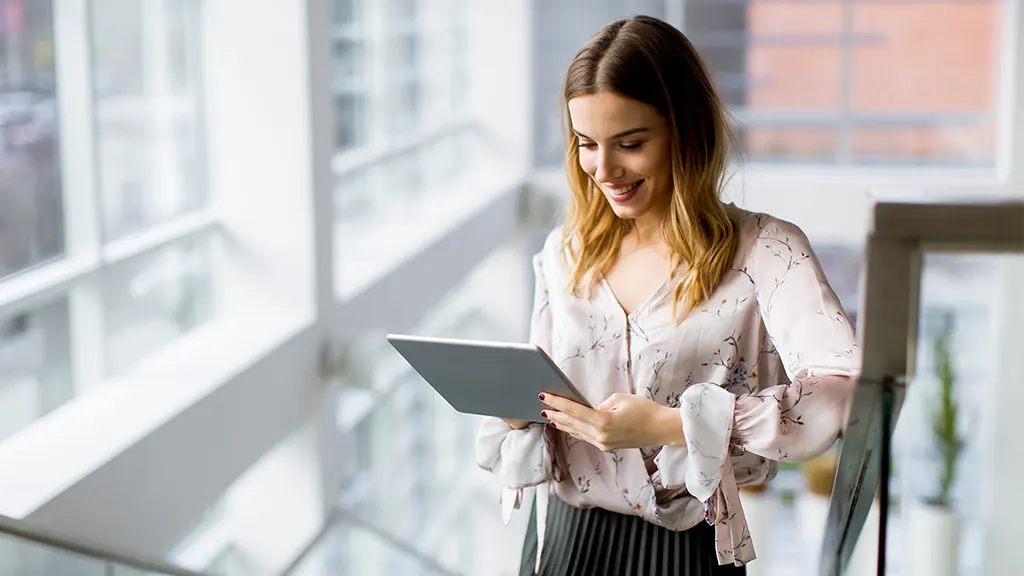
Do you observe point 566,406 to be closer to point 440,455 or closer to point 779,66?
point 440,455

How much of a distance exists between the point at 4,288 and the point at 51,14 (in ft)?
2.02

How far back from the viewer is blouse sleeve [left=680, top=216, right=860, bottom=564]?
4.44 ft

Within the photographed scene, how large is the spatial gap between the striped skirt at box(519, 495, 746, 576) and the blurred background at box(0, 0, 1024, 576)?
1.05 feet

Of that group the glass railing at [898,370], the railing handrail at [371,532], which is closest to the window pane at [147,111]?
the railing handrail at [371,532]

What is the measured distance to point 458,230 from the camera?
16.4 ft

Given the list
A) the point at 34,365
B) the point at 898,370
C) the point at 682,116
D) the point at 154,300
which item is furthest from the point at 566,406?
the point at 154,300

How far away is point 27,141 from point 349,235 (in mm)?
2137

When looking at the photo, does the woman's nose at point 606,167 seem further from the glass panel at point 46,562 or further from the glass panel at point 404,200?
the glass panel at point 404,200

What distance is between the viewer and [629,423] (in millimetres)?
1412

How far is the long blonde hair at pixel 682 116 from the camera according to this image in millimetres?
1463

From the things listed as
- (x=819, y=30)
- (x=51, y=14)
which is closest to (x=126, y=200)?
(x=51, y=14)

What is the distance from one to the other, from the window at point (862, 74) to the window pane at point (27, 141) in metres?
4.42

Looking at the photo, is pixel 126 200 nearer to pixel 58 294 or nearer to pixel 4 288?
pixel 58 294

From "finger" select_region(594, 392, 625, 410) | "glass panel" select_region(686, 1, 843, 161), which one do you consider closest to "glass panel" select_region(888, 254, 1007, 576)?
"finger" select_region(594, 392, 625, 410)
